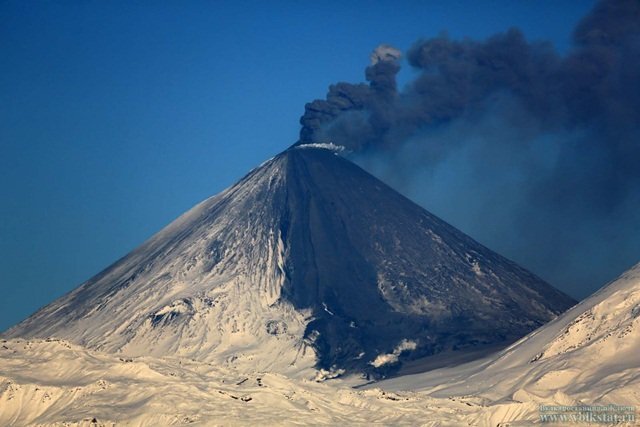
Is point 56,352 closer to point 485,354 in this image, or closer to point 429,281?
point 485,354

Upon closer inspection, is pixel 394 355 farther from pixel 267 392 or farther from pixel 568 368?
pixel 267 392

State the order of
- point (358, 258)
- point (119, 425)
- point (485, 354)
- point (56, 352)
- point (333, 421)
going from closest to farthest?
point (119, 425) < point (333, 421) < point (56, 352) < point (485, 354) < point (358, 258)

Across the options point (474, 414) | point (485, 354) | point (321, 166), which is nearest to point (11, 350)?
point (474, 414)

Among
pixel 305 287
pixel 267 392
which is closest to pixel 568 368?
pixel 267 392

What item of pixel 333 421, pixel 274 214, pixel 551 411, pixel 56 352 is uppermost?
pixel 274 214

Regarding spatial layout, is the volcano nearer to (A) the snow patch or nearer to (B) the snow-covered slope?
(A) the snow patch

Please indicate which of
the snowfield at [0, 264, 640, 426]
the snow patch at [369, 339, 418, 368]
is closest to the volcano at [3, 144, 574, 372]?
the snow patch at [369, 339, 418, 368]

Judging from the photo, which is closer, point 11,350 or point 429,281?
point 11,350

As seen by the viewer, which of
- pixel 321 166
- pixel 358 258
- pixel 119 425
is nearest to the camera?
pixel 119 425
